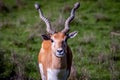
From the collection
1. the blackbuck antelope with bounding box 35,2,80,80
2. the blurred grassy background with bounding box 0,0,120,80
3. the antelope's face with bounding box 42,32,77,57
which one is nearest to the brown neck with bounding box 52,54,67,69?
the blackbuck antelope with bounding box 35,2,80,80

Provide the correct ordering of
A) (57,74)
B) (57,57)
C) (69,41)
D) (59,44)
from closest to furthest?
1. (59,44)
2. (57,57)
3. (57,74)
4. (69,41)

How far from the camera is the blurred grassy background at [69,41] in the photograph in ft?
32.7

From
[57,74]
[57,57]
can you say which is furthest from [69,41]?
[57,57]

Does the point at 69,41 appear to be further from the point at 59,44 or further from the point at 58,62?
the point at 59,44

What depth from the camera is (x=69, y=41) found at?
40.3 feet

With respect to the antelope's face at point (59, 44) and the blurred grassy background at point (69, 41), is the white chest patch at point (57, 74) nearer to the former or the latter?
the antelope's face at point (59, 44)

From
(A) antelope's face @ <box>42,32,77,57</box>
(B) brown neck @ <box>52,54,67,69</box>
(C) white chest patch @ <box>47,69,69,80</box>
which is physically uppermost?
(A) antelope's face @ <box>42,32,77,57</box>

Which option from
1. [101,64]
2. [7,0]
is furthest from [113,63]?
[7,0]

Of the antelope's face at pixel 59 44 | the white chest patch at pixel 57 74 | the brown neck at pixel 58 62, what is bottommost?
the white chest patch at pixel 57 74

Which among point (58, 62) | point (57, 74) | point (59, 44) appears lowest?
point (57, 74)

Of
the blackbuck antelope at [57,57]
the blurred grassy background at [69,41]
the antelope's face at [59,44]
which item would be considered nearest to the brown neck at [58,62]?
the blackbuck antelope at [57,57]

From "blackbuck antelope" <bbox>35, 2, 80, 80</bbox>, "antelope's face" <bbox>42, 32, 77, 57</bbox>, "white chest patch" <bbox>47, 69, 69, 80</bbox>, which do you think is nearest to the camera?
"antelope's face" <bbox>42, 32, 77, 57</bbox>

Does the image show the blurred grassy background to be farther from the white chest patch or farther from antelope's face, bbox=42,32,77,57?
antelope's face, bbox=42,32,77,57

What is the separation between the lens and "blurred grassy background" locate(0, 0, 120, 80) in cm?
998
